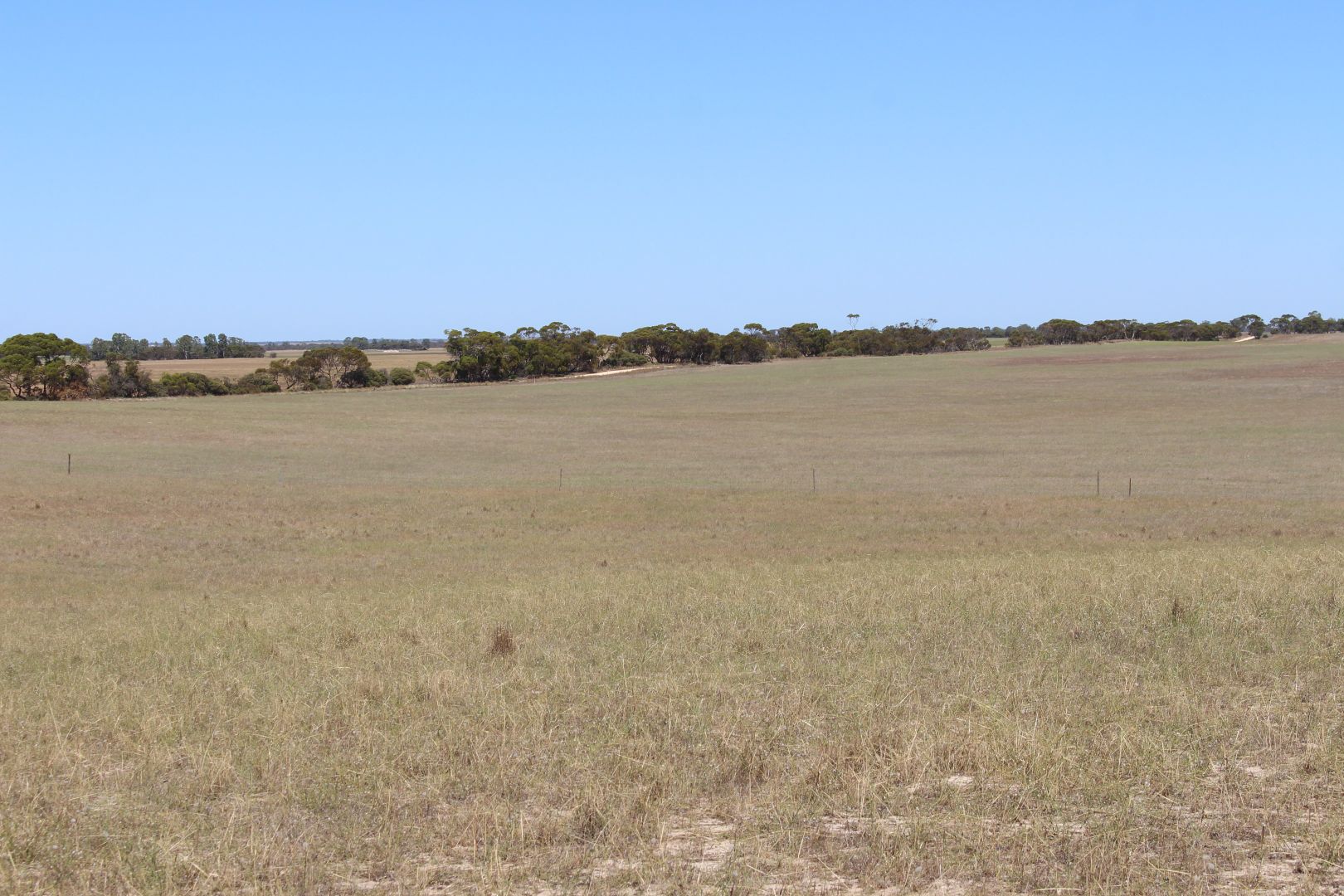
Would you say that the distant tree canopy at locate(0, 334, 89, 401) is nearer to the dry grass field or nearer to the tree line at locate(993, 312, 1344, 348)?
the dry grass field

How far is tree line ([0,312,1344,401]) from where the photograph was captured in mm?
98562

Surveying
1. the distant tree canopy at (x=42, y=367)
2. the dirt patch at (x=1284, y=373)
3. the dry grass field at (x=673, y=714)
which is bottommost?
the dirt patch at (x=1284, y=373)

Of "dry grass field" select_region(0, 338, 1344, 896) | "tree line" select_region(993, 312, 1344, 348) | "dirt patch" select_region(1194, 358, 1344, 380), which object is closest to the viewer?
"dry grass field" select_region(0, 338, 1344, 896)

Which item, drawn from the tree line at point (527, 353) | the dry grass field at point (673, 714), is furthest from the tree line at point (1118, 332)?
the dry grass field at point (673, 714)

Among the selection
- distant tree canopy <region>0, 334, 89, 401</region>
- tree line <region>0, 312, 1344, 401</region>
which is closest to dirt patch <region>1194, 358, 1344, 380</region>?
tree line <region>0, 312, 1344, 401</region>

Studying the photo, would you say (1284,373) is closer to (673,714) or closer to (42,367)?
(673,714)

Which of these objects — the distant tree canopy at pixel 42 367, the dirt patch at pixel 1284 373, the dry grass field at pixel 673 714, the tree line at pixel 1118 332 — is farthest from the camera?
the tree line at pixel 1118 332

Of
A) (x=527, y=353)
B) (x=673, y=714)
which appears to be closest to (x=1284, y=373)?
(x=527, y=353)

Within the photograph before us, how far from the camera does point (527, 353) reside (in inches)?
4914

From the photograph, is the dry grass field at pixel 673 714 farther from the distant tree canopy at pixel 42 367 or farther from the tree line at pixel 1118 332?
the tree line at pixel 1118 332

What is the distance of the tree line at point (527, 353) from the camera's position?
323 feet

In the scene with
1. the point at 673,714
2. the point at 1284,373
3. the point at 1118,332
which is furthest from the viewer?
the point at 1118,332

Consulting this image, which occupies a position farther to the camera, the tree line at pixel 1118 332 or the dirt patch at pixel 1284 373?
the tree line at pixel 1118 332

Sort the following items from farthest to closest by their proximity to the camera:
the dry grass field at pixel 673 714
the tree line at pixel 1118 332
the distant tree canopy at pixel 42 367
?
the tree line at pixel 1118 332 → the distant tree canopy at pixel 42 367 → the dry grass field at pixel 673 714
